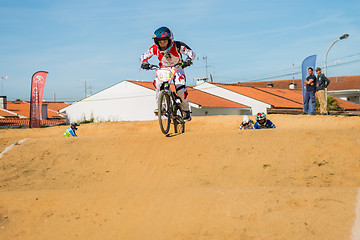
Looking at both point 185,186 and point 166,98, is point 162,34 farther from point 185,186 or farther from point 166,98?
point 185,186

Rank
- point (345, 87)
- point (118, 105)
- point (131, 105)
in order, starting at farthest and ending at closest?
point (345, 87) → point (118, 105) → point (131, 105)

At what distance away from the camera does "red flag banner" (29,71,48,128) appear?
25328mm

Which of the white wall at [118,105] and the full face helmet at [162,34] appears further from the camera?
the white wall at [118,105]

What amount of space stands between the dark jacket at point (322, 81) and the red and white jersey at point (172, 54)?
28.5ft

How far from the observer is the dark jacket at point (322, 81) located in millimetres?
15859

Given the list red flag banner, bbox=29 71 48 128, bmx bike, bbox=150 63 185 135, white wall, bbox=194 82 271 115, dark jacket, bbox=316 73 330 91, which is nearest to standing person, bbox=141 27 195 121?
bmx bike, bbox=150 63 185 135

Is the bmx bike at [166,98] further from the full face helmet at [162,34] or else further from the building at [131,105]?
the building at [131,105]

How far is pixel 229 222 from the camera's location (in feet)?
15.8

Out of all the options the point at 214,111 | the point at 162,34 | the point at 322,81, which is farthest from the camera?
the point at 214,111

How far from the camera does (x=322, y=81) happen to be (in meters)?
15.9

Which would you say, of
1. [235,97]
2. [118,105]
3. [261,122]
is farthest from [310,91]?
[118,105]

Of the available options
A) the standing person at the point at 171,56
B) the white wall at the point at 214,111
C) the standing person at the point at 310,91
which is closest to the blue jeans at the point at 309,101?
the standing person at the point at 310,91

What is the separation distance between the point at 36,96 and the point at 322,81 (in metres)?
19.1

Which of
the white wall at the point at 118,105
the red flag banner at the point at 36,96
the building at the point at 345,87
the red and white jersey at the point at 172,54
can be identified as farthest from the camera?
the building at the point at 345,87
